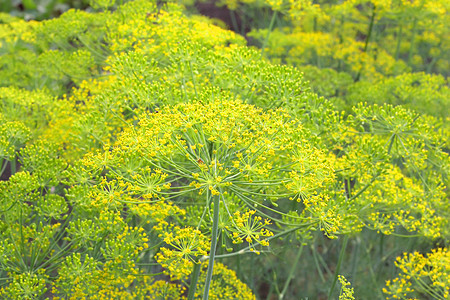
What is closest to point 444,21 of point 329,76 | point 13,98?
point 329,76

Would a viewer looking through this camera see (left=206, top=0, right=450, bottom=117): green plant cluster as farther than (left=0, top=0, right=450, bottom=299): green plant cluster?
Yes

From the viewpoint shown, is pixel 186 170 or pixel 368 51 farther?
pixel 368 51

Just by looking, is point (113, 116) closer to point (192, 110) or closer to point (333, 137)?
point (192, 110)

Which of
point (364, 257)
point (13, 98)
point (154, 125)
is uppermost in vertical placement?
point (154, 125)

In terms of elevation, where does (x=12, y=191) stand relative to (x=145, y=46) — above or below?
below

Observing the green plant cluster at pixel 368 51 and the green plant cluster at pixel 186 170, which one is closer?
the green plant cluster at pixel 186 170

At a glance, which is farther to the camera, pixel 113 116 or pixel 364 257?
pixel 364 257

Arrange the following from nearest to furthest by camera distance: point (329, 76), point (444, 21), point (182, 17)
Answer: point (182, 17) → point (329, 76) → point (444, 21)

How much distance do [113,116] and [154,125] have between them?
809 millimetres

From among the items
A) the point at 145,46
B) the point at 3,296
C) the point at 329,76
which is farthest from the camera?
the point at 329,76

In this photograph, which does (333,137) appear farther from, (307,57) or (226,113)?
(307,57)

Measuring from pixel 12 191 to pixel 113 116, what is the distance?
0.89 m

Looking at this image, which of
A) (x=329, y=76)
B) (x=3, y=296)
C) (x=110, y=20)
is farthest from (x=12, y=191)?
(x=329, y=76)

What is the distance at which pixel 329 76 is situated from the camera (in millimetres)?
5355
